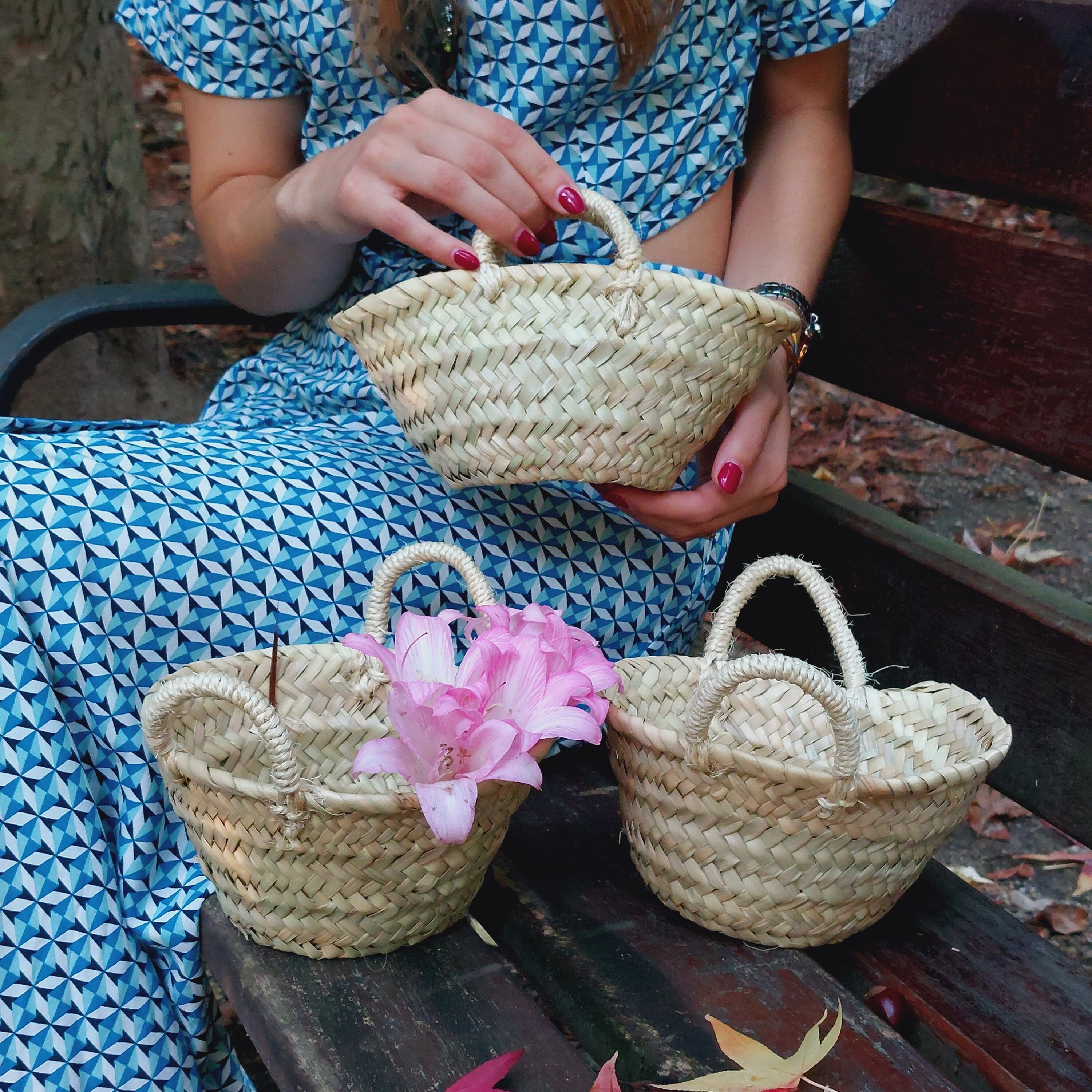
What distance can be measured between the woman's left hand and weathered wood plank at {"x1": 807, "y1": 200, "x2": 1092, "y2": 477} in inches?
12.8

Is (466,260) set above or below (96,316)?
above

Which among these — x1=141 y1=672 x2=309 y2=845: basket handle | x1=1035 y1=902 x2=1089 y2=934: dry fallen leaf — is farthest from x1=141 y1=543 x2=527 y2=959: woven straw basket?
x1=1035 y1=902 x2=1089 y2=934: dry fallen leaf

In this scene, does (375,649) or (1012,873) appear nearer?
(375,649)

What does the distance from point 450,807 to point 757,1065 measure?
0.31 m

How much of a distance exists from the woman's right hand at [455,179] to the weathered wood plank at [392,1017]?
0.62 m

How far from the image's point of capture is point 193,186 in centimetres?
158

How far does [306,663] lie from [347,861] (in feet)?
0.77

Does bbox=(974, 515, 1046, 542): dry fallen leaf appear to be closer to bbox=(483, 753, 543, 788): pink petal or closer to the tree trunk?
the tree trunk

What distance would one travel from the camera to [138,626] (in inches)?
44.2

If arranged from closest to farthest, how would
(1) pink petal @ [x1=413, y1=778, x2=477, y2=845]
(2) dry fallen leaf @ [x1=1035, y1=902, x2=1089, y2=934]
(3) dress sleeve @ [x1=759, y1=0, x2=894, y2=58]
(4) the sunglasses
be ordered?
(1) pink petal @ [x1=413, y1=778, x2=477, y2=845] → (4) the sunglasses → (3) dress sleeve @ [x1=759, y1=0, x2=894, y2=58] → (2) dry fallen leaf @ [x1=1035, y1=902, x2=1089, y2=934]

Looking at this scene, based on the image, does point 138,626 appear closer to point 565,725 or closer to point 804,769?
point 565,725

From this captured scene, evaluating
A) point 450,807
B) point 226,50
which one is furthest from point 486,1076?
point 226,50

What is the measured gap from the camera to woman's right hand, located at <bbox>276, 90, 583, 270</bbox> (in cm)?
107

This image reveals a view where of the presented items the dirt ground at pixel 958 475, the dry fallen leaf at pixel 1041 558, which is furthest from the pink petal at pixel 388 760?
the dry fallen leaf at pixel 1041 558
